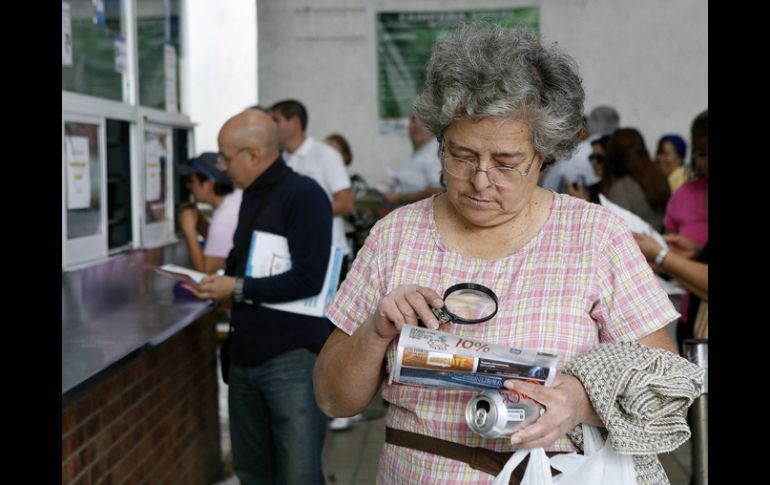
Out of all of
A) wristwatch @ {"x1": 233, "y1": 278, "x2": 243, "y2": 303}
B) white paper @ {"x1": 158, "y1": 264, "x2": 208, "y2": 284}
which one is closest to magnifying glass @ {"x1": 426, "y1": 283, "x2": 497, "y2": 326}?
wristwatch @ {"x1": 233, "y1": 278, "x2": 243, "y2": 303}

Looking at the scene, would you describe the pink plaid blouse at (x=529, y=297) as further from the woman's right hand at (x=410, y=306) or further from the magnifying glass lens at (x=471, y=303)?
the woman's right hand at (x=410, y=306)

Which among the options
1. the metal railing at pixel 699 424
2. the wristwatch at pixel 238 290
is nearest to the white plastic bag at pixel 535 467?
the metal railing at pixel 699 424

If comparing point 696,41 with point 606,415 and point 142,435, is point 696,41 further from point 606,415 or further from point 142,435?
point 606,415

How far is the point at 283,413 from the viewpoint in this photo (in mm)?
3469

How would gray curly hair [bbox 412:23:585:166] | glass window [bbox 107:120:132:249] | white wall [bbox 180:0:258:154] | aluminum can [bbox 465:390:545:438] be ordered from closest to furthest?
aluminum can [bbox 465:390:545:438] → gray curly hair [bbox 412:23:585:166] → glass window [bbox 107:120:132:249] → white wall [bbox 180:0:258:154]

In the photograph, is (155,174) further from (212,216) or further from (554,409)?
(554,409)

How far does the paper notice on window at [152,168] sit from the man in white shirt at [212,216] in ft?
0.63

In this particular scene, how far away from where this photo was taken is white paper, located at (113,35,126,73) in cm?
457

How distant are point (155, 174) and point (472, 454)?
12.1ft

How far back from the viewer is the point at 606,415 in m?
1.69

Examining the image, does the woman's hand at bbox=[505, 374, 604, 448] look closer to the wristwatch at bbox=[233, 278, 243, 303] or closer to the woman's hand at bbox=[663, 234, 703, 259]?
the wristwatch at bbox=[233, 278, 243, 303]

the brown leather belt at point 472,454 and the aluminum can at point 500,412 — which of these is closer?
the aluminum can at point 500,412

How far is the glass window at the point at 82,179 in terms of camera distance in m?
3.86

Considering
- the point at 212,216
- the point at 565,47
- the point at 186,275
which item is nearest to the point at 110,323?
the point at 186,275
